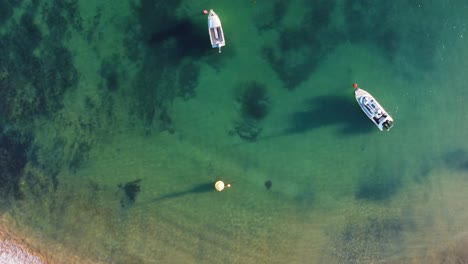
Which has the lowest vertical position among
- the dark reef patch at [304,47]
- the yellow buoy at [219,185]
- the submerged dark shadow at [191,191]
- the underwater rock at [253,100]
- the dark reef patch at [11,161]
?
the dark reef patch at [11,161]

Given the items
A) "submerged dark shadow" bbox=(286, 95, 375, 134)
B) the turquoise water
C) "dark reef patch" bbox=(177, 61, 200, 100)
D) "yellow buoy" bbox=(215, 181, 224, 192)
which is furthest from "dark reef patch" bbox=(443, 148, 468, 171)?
"dark reef patch" bbox=(177, 61, 200, 100)

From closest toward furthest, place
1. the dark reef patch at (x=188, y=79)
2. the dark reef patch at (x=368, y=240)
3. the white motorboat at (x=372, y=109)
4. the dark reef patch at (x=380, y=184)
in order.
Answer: the white motorboat at (x=372, y=109)
the dark reef patch at (x=188, y=79)
the dark reef patch at (x=380, y=184)
the dark reef patch at (x=368, y=240)

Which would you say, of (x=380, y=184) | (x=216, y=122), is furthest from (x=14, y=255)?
(x=380, y=184)

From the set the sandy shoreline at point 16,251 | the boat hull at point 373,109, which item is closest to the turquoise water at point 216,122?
the sandy shoreline at point 16,251

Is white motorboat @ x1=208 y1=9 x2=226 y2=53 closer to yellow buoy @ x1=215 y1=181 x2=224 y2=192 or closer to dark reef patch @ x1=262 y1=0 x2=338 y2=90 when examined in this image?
dark reef patch @ x1=262 y1=0 x2=338 y2=90

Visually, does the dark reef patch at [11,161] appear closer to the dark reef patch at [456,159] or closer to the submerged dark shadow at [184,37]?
the submerged dark shadow at [184,37]
